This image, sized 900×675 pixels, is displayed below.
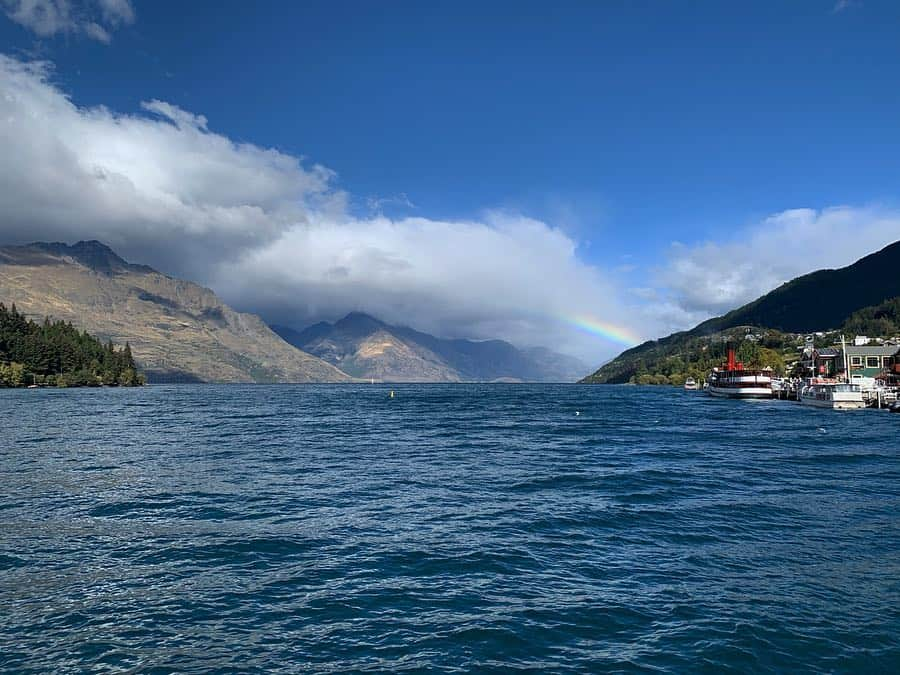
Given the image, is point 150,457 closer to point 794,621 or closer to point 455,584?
point 455,584

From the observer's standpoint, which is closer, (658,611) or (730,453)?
(658,611)

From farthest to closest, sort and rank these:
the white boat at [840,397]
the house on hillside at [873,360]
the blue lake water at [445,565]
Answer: the house on hillside at [873,360], the white boat at [840,397], the blue lake water at [445,565]

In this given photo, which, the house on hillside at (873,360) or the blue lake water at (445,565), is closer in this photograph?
the blue lake water at (445,565)

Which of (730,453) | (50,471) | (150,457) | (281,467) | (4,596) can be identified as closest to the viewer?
(4,596)

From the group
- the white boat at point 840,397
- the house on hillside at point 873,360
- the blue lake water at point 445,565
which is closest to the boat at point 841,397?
the white boat at point 840,397

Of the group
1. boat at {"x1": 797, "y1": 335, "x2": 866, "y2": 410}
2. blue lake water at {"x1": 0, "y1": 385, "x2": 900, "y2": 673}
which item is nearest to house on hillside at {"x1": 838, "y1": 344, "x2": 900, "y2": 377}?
boat at {"x1": 797, "y1": 335, "x2": 866, "y2": 410}

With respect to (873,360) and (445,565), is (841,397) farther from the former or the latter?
(445,565)

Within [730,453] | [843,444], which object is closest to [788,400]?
[843,444]

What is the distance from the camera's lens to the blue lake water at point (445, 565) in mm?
15914

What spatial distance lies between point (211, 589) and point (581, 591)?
42.3ft

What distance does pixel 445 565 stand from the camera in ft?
75.3

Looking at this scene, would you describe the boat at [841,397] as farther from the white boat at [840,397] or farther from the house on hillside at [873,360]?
the house on hillside at [873,360]

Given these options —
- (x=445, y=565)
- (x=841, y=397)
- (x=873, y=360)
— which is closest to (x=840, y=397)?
(x=841, y=397)

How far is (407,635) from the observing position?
16734mm
